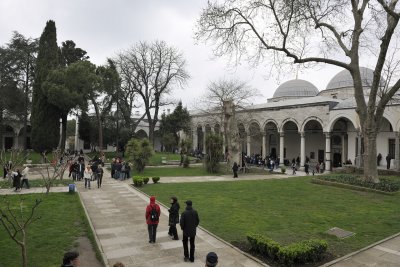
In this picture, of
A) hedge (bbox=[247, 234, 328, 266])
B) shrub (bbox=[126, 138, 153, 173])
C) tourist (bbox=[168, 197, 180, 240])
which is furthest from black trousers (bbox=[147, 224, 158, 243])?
shrub (bbox=[126, 138, 153, 173])

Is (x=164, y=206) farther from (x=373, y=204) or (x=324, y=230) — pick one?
(x=373, y=204)

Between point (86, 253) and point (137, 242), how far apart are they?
1.42 m

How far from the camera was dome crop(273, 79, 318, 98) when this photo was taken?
1823 inches

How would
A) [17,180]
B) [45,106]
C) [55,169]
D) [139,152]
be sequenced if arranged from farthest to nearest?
[45,106]
[139,152]
[17,180]
[55,169]

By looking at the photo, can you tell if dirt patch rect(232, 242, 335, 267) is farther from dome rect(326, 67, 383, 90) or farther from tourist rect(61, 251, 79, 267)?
dome rect(326, 67, 383, 90)

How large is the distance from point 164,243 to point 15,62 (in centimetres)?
3782

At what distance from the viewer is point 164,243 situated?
8867mm

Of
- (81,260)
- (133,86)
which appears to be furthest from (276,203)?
(133,86)

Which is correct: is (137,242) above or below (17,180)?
below

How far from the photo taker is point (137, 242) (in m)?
8.91

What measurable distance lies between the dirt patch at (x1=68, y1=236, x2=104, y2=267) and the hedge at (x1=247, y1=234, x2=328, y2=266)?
12.7 feet

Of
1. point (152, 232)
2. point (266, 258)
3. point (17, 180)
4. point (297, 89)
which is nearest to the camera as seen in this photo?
point (266, 258)

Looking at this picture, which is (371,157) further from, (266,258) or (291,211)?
(266,258)

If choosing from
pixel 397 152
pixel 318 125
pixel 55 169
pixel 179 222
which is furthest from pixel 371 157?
pixel 318 125
